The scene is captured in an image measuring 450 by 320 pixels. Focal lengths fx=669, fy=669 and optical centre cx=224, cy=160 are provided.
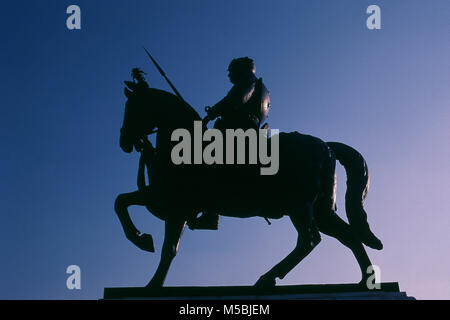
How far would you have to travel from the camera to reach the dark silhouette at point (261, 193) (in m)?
10.3

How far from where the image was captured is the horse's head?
36.2 feet

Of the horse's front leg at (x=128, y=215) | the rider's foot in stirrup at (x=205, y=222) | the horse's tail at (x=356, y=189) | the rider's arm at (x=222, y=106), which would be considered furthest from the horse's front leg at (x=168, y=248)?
the horse's tail at (x=356, y=189)

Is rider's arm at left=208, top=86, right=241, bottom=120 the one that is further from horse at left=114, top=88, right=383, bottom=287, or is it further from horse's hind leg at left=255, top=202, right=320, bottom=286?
horse's hind leg at left=255, top=202, right=320, bottom=286

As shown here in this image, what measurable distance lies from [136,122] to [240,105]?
174cm

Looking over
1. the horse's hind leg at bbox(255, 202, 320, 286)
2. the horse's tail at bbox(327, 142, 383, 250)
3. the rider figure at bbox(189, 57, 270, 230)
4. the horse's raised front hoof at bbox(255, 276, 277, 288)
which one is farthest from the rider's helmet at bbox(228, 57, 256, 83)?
the horse's raised front hoof at bbox(255, 276, 277, 288)

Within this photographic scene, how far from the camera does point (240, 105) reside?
11008mm

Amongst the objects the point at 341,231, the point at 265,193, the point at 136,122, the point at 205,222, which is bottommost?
the point at 341,231

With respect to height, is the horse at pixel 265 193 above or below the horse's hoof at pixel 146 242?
above

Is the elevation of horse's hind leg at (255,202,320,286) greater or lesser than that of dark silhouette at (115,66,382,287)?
lesser

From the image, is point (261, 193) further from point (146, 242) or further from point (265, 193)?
point (146, 242)

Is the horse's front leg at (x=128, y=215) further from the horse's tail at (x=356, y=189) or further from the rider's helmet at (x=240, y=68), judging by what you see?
the horse's tail at (x=356, y=189)

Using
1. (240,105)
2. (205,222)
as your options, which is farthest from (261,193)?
(240,105)
